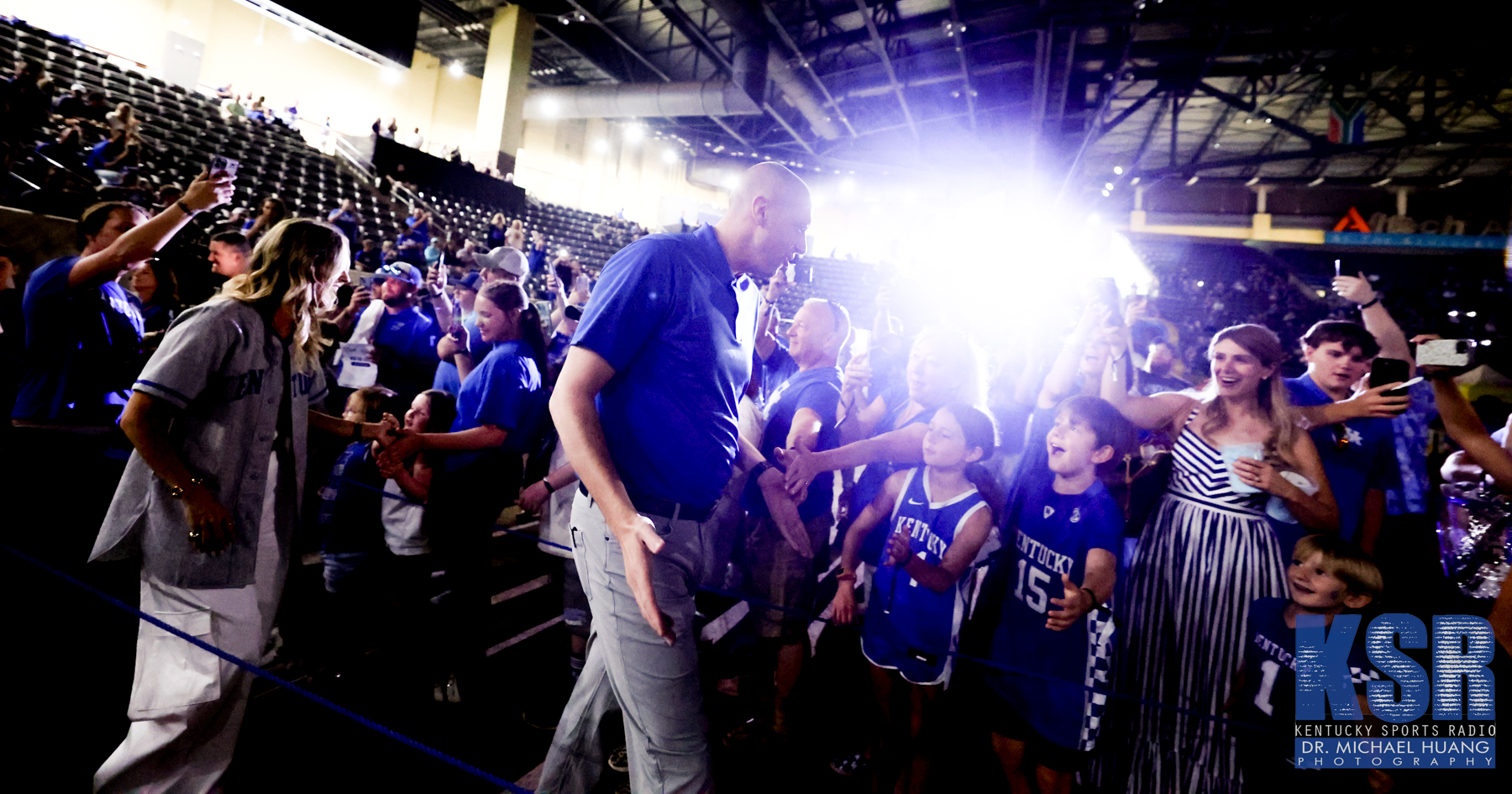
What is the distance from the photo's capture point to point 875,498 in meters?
2.41

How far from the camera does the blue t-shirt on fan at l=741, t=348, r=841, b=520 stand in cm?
242

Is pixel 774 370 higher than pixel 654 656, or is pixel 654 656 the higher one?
pixel 774 370

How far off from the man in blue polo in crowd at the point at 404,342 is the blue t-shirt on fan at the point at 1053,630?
3422mm

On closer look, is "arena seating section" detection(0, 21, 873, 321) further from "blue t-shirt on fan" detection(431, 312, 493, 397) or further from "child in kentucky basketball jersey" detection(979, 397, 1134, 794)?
"child in kentucky basketball jersey" detection(979, 397, 1134, 794)

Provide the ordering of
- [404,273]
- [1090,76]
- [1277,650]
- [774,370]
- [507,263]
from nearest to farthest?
[1277,650] → [774,370] → [404,273] → [507,263] → [1090,76]

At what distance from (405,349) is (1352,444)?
4.64 meters

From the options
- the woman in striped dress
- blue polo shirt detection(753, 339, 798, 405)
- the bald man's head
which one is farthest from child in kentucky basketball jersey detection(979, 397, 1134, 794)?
blue polo shirt detection(753, 339, 798, 405)

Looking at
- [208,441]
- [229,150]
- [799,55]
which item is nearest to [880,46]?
[799,55]

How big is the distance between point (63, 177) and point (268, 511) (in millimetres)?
6100

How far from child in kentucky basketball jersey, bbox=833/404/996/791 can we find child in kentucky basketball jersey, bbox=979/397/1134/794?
19 centimetres

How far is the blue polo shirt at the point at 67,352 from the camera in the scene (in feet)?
7.48

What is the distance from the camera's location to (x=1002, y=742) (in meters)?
1.99

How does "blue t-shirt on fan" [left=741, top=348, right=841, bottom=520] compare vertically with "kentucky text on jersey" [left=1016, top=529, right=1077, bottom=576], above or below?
above

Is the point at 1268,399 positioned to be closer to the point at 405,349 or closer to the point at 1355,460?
the point at 1355,460
